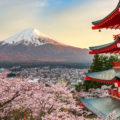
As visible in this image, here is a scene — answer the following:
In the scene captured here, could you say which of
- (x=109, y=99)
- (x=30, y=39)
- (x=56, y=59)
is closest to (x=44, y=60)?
(x=56, y=59)

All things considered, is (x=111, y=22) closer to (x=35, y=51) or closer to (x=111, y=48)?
(x=111, y=48)

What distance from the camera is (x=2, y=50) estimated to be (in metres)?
80.6

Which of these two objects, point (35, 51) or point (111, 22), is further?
point (35, 51)

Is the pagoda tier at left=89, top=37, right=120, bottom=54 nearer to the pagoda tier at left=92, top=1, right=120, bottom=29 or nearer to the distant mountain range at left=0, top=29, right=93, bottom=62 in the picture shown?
the pagoda tier at left=92, top=1, right=120, bottom=29

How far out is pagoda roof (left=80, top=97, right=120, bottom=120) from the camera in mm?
6112

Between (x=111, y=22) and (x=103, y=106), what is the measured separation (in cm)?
424

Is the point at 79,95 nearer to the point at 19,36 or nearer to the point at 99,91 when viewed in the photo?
the point at 99,91

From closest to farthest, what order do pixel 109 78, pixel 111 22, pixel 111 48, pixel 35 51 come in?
pixel 111 48 → pixel 109 78 → pixel 111 22 → pixel 35 51

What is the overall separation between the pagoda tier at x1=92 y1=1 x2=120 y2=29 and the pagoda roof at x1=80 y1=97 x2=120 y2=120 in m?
3.85

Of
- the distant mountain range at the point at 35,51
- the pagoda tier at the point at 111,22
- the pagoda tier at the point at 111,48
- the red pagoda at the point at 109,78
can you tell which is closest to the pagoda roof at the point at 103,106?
the red pagoda at the point at 109,78

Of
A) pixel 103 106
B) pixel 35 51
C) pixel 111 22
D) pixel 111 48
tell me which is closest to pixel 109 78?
pixel 103 106

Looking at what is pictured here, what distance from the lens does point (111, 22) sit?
7.20 metres

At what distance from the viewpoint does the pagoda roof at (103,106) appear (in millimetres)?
6112

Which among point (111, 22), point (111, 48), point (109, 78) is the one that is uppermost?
point (111, 22)
